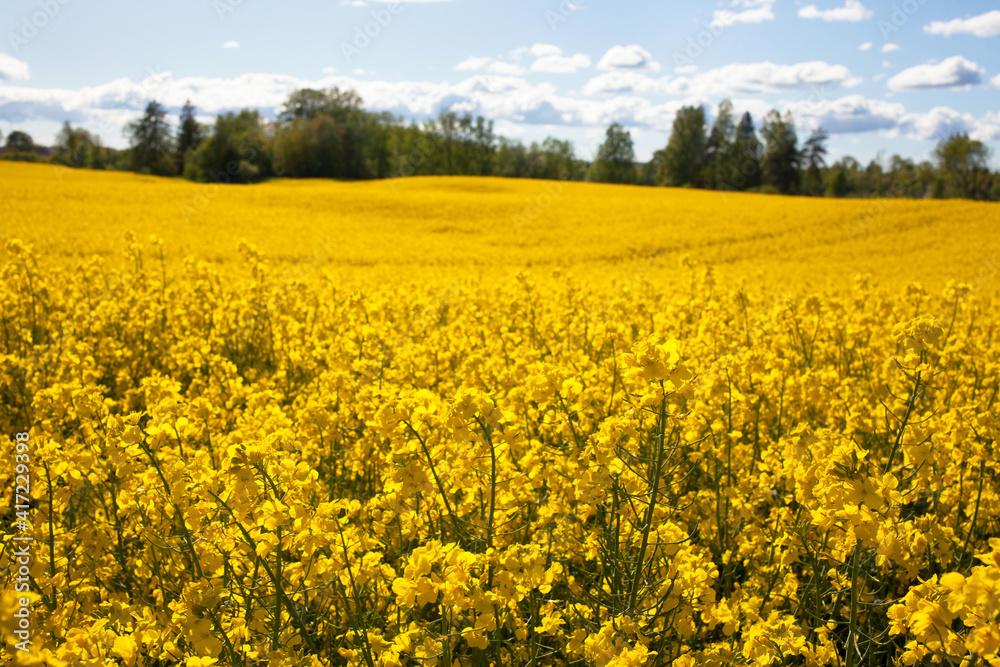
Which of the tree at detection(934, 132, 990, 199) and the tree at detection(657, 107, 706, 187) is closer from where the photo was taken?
the tree at detection(934, 132, 990, 199)

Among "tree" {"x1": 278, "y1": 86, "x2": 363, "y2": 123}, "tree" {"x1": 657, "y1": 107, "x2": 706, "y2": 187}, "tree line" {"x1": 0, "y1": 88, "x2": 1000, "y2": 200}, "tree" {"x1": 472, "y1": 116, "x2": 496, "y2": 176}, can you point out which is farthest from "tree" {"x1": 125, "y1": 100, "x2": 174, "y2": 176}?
"tree" {"x1": 657, "y1": 107, "x2": 706, "y2": 187}

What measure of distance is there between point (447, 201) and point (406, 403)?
30.1m

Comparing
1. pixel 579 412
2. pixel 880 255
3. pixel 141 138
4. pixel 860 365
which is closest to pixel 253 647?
pixel 579 412

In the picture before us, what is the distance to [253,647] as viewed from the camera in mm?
2312

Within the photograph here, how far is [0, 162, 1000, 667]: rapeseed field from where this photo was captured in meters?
2.01

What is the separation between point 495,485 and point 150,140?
229 ft

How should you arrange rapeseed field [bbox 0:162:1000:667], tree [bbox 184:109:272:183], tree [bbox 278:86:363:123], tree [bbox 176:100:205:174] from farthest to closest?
tree [bbox 278:86:363:123]
tree [bbox 176:100:205:174]
tree [bbox 184:109:272:183]
rapeseed field [bbox 0:162:1000:667]

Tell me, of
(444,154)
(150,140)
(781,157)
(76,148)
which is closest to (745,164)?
(781,157)

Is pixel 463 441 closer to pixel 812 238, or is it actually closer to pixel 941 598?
pixel 941 598

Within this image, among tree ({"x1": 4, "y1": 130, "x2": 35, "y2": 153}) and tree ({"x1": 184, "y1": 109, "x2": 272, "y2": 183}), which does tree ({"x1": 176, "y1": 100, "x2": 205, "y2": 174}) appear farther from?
tree ({"x1": 4, "y1": 130, "x2": 35, "y2": 153})

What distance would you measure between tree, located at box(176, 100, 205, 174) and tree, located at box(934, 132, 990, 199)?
71983 mm

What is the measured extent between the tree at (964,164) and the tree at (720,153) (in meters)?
18.9

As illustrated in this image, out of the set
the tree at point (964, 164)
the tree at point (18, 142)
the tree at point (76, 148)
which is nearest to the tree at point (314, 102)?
the tree at point (76, 148)

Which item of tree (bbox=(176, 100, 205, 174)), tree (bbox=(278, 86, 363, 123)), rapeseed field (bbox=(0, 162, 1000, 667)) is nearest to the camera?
rapeseed field (bbox=(0, 162, 1000, 667))
